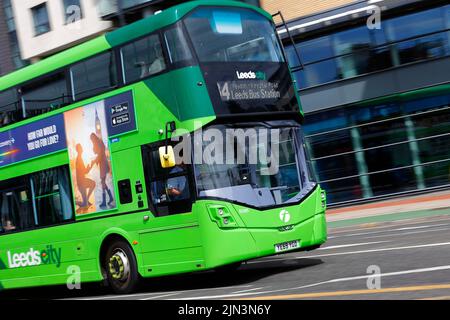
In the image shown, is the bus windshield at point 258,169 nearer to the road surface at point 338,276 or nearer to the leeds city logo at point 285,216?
the leeds city logo at point 285,216

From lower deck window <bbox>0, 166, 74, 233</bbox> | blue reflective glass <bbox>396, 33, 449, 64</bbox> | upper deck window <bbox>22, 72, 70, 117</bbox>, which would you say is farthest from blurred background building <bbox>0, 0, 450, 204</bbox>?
lower deck window <bbox>0, 166, 74, 233</bbox>

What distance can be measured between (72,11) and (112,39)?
21493 millimetres

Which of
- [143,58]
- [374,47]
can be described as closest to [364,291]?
[143,58]

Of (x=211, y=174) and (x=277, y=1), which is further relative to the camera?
(x=277, y=1)

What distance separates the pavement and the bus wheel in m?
0.21

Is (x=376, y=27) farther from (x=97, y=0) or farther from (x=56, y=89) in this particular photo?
(x=56, y=89)

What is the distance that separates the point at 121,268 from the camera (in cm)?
1152

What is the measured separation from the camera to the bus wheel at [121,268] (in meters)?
11.4

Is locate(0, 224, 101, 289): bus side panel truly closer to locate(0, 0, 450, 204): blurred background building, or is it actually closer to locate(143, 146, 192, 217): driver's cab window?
locate(143, 146, 192, 217): driver's cab window

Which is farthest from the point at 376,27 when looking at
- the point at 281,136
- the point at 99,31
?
the point at 281,136

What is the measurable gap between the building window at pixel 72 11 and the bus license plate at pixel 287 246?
22957 millimetres
